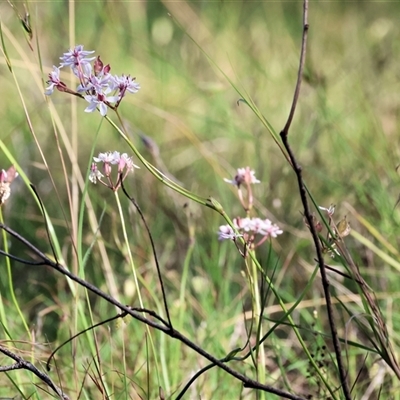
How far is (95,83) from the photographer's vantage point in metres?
0.66

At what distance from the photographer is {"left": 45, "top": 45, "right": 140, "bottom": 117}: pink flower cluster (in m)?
0.65

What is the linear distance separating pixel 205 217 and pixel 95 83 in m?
1.11

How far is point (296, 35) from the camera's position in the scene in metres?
3.02

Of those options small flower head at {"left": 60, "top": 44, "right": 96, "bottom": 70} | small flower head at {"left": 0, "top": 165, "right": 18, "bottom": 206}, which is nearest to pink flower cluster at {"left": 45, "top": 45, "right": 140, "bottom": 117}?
small flower head at {"left": 60, "top": 44, "right": 96, "bottom": 70}

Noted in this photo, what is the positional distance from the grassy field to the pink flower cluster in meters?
0.03

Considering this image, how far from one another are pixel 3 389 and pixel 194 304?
408 millimetres

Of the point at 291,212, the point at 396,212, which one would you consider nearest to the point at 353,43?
the point at 291,212

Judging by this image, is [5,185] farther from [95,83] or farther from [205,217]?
[205,217]

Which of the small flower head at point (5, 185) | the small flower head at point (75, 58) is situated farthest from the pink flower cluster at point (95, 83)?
the small flower head at point (5, 185)

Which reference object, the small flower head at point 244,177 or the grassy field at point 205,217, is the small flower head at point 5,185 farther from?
the small flower head at point 244,177

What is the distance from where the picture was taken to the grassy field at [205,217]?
93 cm

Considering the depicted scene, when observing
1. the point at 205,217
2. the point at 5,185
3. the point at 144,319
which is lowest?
the point at 144,319

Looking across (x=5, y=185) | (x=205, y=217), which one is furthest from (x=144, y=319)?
(x=205, y=217)

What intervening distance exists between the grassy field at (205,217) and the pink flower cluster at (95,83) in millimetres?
25
